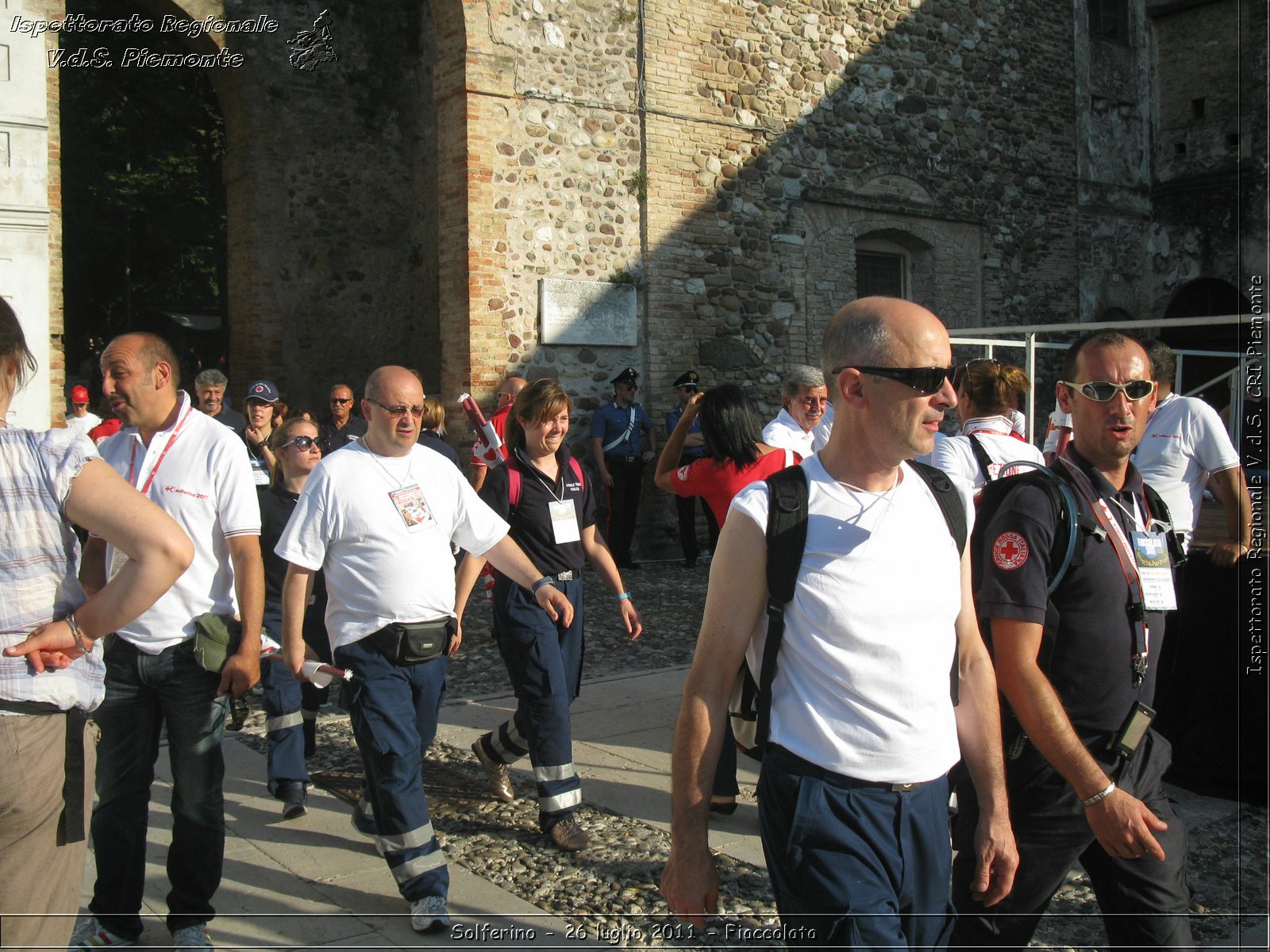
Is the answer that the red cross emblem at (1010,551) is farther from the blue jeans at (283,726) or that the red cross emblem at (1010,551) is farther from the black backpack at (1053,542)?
the blue jeans at (283,726)

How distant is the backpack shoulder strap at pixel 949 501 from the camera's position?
7.77 ft

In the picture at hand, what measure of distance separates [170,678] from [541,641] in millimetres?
1504

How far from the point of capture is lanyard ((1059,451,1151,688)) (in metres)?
2.68

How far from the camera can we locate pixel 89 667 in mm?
2547

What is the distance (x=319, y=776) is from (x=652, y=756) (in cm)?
159

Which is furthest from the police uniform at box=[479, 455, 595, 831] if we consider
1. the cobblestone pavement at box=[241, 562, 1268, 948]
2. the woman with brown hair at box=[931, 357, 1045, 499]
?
the woman with brown hair at box=[931, 357, 1045, 499]

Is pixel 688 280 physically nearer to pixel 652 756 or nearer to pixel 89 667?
pixel 652 756

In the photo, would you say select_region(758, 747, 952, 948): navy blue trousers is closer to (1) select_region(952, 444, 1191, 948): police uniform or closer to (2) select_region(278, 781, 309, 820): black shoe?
(1) select_region(952, 444, 1191, 948): police uniform

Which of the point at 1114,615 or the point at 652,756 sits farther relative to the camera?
the point at 652,756

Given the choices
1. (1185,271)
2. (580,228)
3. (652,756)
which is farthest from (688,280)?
(1185,271)

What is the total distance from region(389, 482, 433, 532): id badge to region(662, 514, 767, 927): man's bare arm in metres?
1.87

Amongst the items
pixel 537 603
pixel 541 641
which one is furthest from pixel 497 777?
pixel 537 603

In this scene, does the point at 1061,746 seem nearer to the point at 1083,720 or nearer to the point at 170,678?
the point at 1083,720

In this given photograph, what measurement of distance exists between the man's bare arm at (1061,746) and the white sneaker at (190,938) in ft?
8.28
